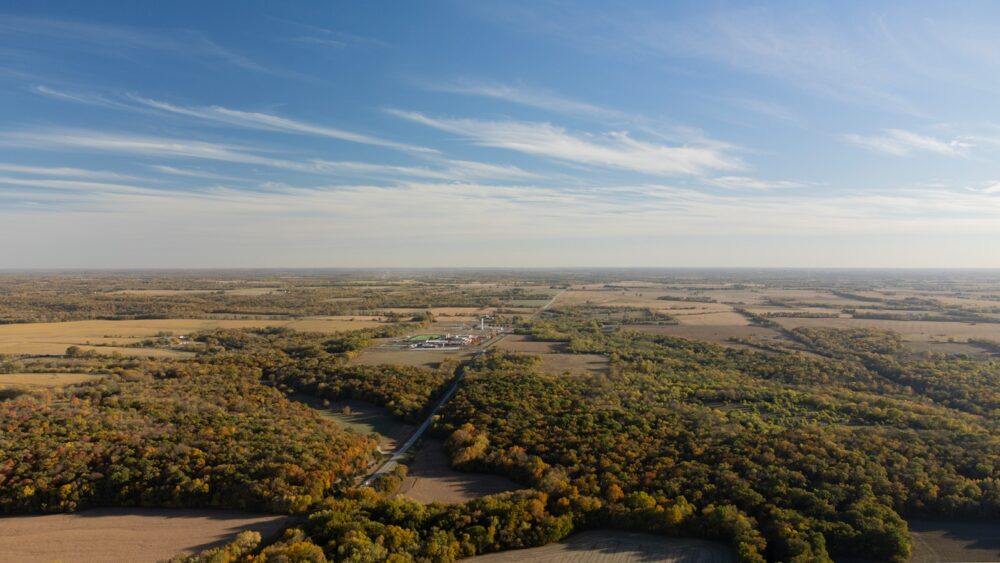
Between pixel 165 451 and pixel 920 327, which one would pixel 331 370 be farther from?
pixel 920 327

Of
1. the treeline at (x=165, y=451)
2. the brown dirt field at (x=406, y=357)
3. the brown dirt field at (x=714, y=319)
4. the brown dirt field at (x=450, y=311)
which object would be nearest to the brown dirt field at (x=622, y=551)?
the treeline at (x=165, y=451)

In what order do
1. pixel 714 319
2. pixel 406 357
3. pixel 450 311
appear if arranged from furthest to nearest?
pixel 450 311, pixel 714 319, pixel 406 357

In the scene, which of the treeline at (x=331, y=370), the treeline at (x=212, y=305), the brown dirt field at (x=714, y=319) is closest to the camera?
the treeline at (x=331, y=370)

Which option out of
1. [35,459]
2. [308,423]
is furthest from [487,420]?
[35,459]

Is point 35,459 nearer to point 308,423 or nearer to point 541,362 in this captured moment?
point 308,423

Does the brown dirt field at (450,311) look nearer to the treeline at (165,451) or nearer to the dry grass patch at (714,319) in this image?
the dry grass patch at (714,319)

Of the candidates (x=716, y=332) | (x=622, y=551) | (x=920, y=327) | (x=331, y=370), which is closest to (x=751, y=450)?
(x=622, y=551)
